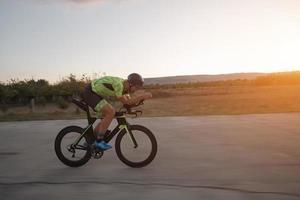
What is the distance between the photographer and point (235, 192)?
6141 mm

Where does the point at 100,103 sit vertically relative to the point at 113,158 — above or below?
above

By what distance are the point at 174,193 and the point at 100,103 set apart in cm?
239

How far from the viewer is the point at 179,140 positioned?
11.2 m

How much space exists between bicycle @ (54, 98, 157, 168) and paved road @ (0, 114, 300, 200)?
0.59ft

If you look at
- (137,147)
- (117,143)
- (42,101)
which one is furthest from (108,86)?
(42,101)

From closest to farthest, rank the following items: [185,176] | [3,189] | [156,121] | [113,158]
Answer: [3,189], [185,176], [113,158], [156,121]

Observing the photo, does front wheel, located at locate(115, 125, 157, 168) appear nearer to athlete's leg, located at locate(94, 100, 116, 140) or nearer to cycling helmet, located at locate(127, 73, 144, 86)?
athlete's leg, located at locate(94, 100, 116, 140)

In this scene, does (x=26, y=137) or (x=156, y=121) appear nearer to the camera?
(x=26, y=137)

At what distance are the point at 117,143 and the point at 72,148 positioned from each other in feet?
2.51

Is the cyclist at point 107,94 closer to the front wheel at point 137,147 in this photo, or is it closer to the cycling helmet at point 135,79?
the cycling helmet at point 135,79

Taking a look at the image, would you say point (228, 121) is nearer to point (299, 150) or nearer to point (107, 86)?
point (299, 150)

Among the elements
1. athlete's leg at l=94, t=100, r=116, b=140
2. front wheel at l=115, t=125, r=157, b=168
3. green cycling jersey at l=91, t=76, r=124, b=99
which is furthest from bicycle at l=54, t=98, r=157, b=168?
green cycling jersey at l=91, t=76, r=124, b=99

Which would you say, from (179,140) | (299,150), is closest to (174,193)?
(299,150)

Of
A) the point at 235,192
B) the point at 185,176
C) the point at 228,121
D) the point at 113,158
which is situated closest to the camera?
the point at 235,192
